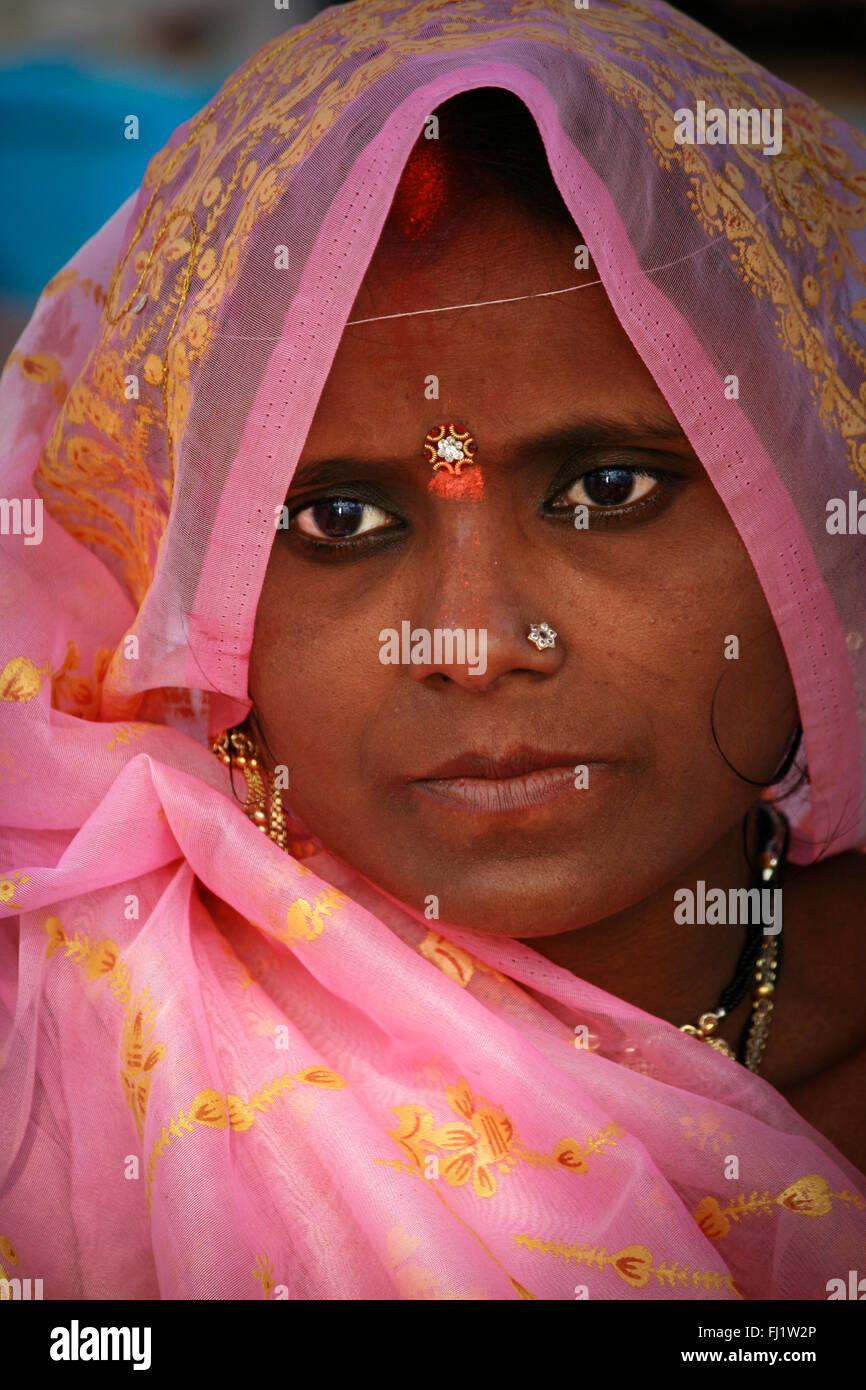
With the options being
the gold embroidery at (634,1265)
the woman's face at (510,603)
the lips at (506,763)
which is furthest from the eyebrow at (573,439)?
the gold embroidery at (634,1265)

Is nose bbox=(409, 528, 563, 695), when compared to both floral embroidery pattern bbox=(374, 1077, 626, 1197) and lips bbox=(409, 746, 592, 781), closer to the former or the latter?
lips bbox=(409, 746, 592, 781)

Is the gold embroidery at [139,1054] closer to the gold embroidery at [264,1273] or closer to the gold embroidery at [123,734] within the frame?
the gold embroidery at [264,1273]

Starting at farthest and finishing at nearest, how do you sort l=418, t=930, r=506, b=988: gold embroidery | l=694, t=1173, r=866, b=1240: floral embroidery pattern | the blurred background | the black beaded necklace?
1. the blurred background
2. the black beaded necklace
3. l=418, t=930, r=506, b=988: gold embroidery
4. l=694, t=1173, r=866, b=1240: floral embroidery pattern

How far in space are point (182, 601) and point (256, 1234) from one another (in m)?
0.62

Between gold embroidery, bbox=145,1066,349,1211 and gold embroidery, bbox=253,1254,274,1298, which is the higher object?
gold embroidery, bbox=145,1066,349,1211

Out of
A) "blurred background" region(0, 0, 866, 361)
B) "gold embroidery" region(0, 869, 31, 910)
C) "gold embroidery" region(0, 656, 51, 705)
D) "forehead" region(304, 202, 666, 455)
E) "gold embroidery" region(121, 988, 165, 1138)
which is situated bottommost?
"gold embroidery" region(121, 988, 165, 1138)

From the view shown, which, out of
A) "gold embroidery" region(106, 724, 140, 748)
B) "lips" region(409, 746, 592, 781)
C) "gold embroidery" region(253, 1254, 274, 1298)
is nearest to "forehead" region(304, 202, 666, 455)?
"lips" region(409, 746, 592, 781)

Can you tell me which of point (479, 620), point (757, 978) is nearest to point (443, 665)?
point (479, 620)

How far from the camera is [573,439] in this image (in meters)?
1.21

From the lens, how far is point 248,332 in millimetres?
1206

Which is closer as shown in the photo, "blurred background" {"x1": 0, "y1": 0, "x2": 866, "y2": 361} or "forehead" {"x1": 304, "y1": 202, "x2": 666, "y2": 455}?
"forehead" {"x1": 304, "y1": 202, "x2": 666, "y2": 455}

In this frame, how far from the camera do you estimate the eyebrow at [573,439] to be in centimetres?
120

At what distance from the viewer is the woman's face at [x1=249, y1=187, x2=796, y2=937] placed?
120 centimetres

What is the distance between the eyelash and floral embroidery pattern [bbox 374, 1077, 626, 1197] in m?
0.56
